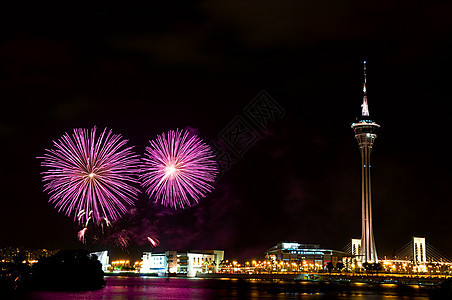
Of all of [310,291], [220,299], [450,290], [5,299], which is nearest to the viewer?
[5,299]

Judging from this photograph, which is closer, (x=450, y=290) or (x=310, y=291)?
(x=450, y=290)

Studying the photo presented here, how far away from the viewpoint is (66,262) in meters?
115

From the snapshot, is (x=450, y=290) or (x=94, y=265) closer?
(x=450, y=290)

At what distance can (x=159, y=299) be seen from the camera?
96938mm

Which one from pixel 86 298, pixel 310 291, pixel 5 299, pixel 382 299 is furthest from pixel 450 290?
pixel 5 299

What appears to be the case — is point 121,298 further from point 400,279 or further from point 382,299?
point 400,279

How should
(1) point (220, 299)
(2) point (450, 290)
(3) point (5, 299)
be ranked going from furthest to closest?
(1) point (220, 299) < (2) point (450, 290) < (3) point (5, 299)

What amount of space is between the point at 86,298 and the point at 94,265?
28.5 meters

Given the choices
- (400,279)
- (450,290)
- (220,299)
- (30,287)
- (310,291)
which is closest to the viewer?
(450,290)

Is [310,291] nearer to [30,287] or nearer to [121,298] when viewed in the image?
[121,298]

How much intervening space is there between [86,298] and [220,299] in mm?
22320

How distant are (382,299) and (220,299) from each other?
94.1ft

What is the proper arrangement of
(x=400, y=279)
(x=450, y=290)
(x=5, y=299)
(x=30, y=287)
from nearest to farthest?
(x=5, y=299), (x=450, y=290), (x=30, y=287), (x=400, y=279)

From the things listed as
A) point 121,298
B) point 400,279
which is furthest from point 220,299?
point 400,279
